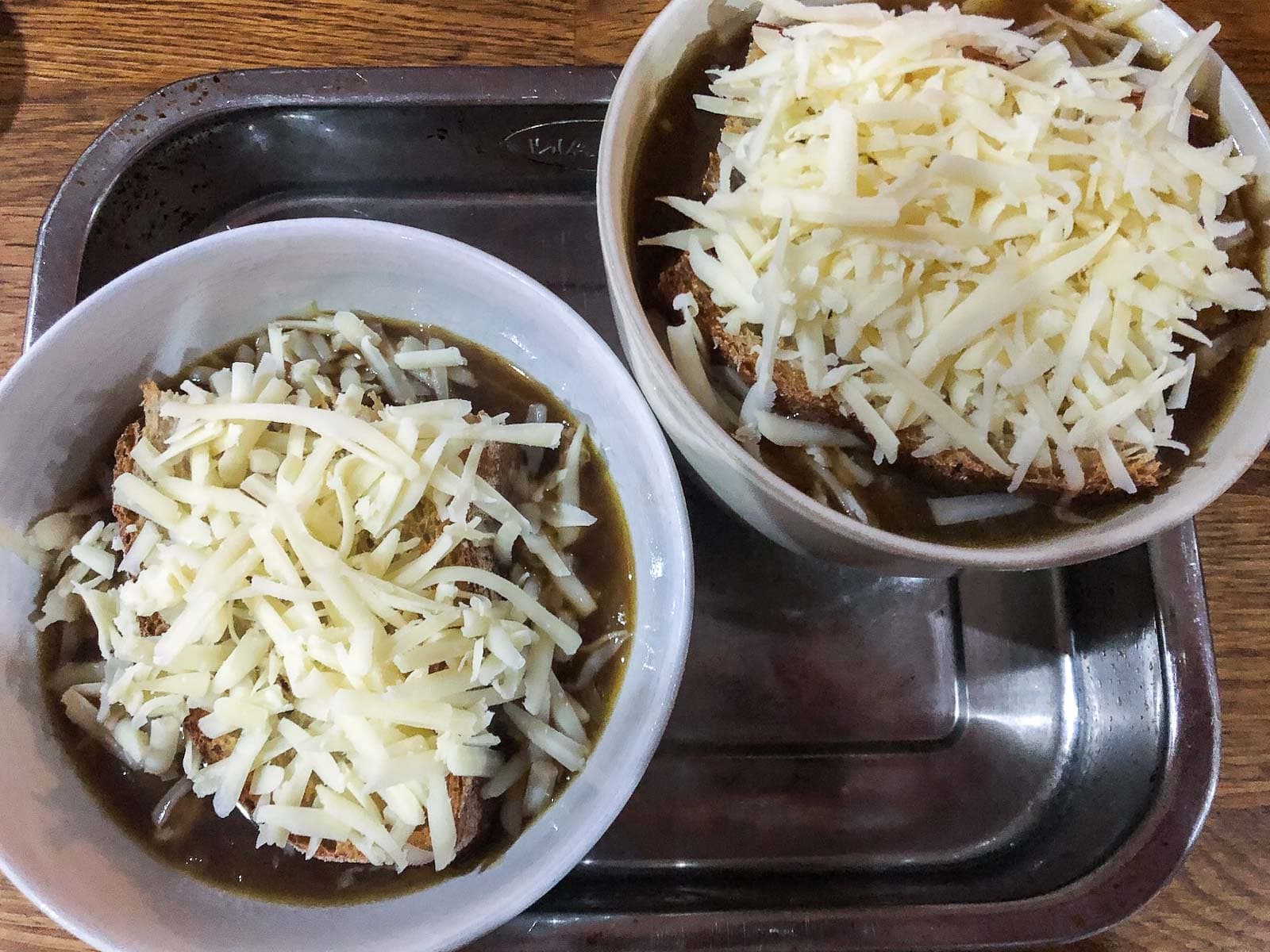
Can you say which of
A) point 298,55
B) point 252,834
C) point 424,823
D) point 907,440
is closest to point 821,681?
point 907,440

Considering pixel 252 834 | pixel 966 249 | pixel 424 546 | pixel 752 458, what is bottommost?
pixel 252 834

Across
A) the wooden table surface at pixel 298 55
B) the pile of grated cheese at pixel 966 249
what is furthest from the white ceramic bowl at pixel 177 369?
the wooden table surface at pixel 298 55

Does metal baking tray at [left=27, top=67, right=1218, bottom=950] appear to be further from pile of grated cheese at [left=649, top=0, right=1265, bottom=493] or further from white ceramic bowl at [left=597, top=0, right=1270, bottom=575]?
pile of grated cheese at [left=649, top=0, right=1265, bottom=493]

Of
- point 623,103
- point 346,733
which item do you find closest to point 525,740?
point 346,733

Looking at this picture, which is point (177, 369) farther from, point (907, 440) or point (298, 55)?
point (907, 440)

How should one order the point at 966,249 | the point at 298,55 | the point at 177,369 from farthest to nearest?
the point at 298,55, the point at 177,369, the point at 966,249

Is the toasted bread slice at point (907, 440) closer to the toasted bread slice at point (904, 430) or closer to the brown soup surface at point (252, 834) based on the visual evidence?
the toasted bread slice at point (904, 430)

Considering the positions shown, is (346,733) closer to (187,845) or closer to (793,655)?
(187,845)
